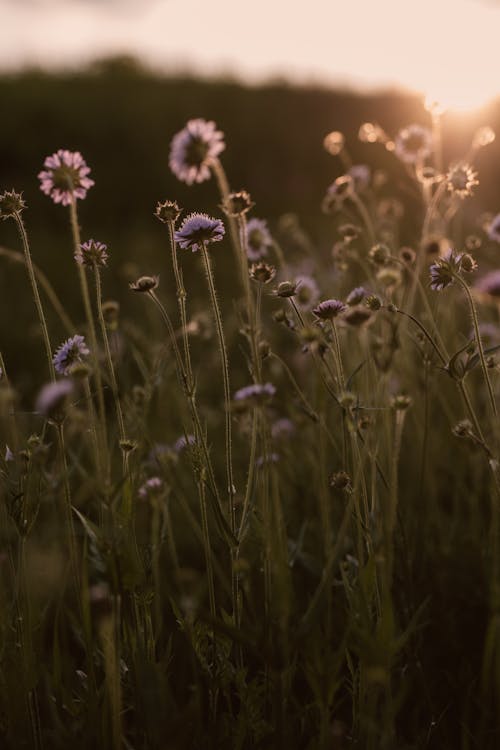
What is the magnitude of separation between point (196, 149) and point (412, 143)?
3.37 ft

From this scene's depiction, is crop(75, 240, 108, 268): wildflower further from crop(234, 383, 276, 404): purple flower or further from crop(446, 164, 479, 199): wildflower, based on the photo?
crop(446, 164, 479, 199): wildflower

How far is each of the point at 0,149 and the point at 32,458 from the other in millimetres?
9177

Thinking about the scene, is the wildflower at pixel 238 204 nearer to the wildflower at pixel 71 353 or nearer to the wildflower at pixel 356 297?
the wildflower at pixel 356 297

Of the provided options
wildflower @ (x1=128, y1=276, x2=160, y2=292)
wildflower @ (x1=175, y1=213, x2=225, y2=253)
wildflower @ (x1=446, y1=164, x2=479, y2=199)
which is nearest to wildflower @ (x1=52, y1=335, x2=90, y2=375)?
wildflower @ (x1=128, y1=276, x2=160, y2=292)

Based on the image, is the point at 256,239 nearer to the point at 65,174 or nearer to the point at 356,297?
the point at 356,297

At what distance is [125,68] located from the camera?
13797mm

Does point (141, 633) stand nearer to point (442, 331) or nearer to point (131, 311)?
point (442, 331)

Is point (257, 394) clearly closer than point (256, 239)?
Yes

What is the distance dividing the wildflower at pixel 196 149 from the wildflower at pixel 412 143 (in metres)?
0.94

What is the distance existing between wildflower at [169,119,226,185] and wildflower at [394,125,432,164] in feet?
3.07

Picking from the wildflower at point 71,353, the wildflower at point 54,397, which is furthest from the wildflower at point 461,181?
the wildflower at point 54,397

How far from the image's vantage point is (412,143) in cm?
209

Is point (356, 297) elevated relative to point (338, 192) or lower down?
lower down

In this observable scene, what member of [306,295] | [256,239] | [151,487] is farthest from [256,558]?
[256,239]
